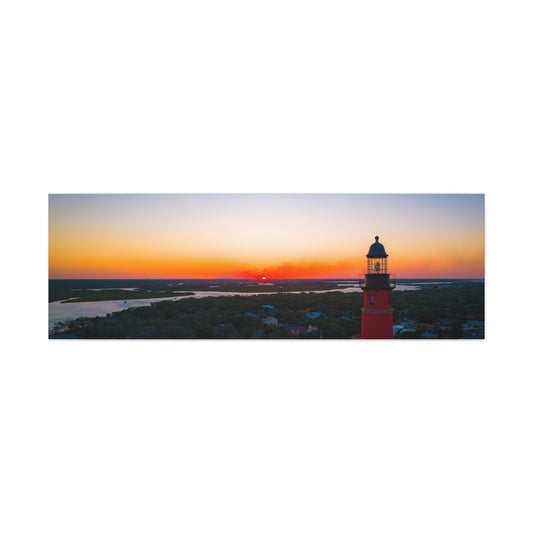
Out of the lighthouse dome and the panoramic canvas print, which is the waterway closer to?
the panoramic canvas print

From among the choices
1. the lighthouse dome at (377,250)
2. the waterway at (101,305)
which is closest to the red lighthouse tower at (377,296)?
the lighthouse dome at (377,250)

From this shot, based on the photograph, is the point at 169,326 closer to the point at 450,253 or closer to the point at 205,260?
the point at 205,260

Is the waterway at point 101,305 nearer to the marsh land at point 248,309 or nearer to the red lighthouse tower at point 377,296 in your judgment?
the marsh land at point 248,309

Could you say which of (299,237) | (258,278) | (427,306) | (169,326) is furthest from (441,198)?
(169,326)

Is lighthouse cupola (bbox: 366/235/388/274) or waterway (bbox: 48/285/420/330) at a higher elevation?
lighthouse cupola (bbox: 366/235/388/274)

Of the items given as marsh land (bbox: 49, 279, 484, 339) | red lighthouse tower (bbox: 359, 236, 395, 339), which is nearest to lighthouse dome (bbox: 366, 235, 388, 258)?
red lighthouse tower (bbox: 359, 236, 395, 339)
